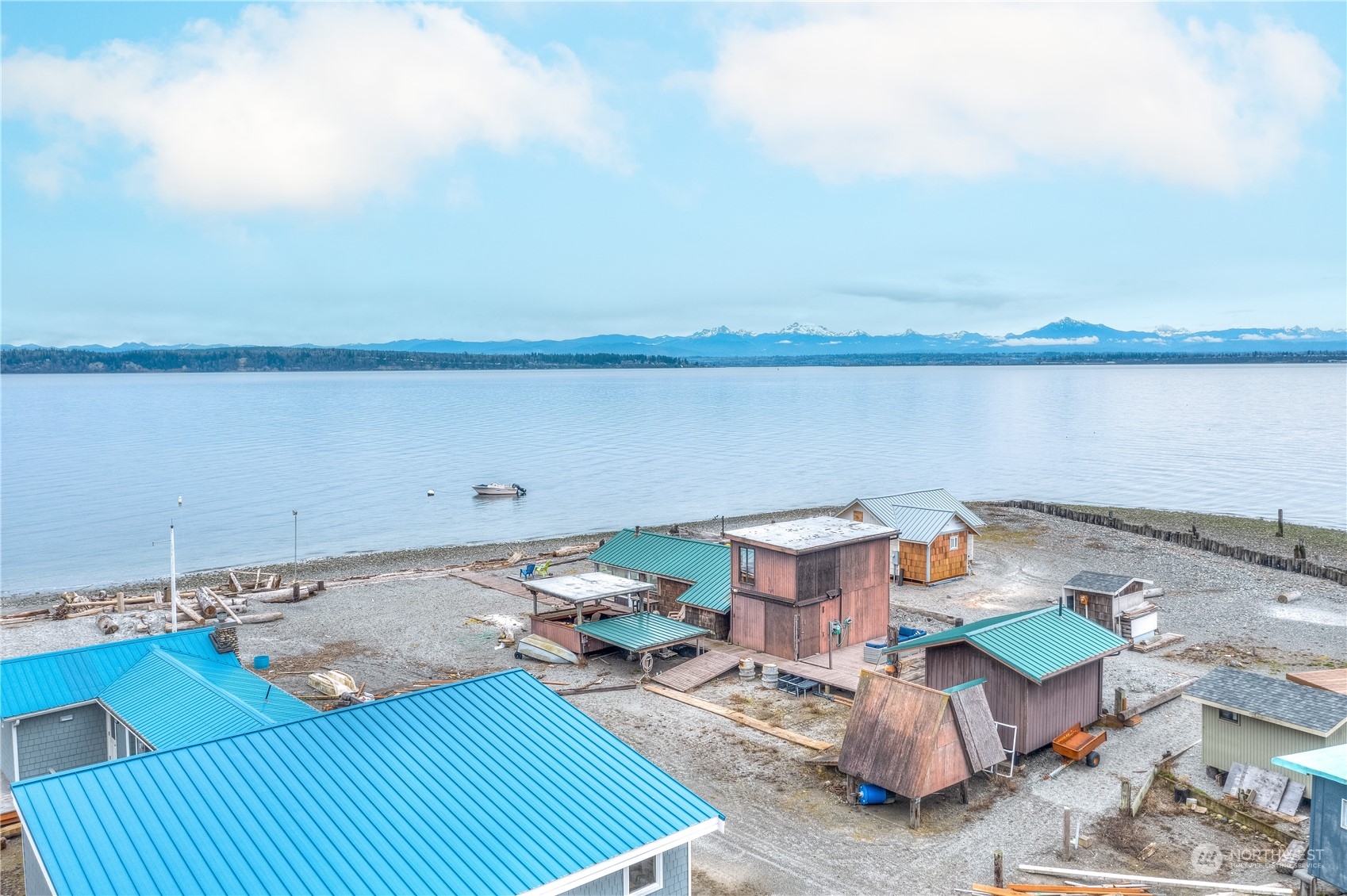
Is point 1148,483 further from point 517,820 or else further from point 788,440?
point 517,820

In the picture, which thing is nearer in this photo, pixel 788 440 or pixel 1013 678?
pixel 1013 678

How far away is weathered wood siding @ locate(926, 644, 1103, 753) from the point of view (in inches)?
883

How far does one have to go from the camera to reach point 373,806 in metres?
11.5

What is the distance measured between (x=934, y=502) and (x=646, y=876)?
3631cm

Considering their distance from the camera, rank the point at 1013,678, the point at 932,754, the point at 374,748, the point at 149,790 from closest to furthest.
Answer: the point at 149,790, the point at 374,748, the point at 932,754, the point at 1013,678

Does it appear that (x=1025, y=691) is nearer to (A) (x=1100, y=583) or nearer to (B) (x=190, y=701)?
(A) (x=1100, y=583)

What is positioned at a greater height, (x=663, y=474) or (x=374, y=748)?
(x=374, y=748)

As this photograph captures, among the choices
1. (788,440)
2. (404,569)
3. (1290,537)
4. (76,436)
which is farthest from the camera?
(76,436)

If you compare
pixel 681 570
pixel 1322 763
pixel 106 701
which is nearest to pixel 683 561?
pixel 681 570

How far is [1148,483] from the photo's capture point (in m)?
84.7

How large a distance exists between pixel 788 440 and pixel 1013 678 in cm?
10757

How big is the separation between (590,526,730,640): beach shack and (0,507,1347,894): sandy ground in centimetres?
327

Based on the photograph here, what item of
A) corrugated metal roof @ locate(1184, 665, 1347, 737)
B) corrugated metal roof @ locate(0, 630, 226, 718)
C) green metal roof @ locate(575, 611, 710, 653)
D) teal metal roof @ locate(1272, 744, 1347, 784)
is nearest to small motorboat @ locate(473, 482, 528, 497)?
green metal roof @ locate(575, 611, 710, 653)

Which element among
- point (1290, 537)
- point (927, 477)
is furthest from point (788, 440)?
point (1290, 537)
